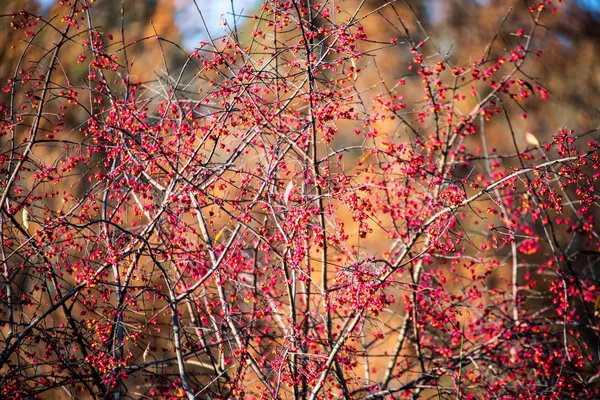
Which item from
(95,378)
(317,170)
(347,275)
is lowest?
(95,378)

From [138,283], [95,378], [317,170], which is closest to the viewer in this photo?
[317,170]

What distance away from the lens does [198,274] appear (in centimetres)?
378

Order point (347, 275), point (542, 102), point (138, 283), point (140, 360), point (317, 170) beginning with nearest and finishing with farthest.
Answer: point (347, 275) → point (317, 170) → point (138, 283) → point (140, 360) → point (542, 102)

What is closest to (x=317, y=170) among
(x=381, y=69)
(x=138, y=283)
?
(x=138, y=283)

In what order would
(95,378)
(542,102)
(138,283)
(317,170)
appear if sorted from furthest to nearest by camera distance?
(542,102) → (138,283) → (95,378) → (317,170)

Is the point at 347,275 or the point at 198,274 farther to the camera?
the point at 198,274

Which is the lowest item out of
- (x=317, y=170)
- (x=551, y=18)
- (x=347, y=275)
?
(x=347, y=275)

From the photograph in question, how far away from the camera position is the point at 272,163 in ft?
11.4

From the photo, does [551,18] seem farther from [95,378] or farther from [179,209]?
[95,378]

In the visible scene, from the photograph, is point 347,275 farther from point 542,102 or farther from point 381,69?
point 542,102

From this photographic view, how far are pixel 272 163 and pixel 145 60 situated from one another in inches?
140

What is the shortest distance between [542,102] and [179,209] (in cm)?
437

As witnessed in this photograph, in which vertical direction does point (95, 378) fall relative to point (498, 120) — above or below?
below

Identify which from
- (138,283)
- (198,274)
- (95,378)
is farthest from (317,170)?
(138,283)
